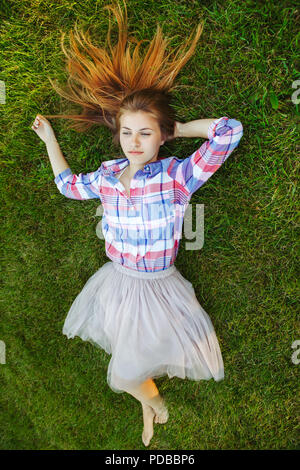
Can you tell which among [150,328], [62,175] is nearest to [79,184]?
[62,175]

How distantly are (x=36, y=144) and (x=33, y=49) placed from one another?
0.58 m

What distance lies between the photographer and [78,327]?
6.31 ft

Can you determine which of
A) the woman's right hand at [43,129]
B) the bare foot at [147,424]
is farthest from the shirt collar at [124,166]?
the bare foot at [147,424]

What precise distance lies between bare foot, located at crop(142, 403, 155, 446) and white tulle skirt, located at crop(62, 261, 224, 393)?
0.46 m

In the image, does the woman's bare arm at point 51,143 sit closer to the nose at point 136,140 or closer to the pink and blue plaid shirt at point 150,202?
the pink and blue plaid shirt at point 150,202

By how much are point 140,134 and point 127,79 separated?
1.17ft

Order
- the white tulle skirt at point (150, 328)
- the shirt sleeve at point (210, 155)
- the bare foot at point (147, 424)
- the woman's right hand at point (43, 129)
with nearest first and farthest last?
the shirt sleeve at point (210, 155), the white tulle skirt at point (150, 328), the woman's right hand at point (43, 129), the bare foot at point (147, 424)

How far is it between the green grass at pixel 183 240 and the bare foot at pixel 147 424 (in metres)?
0.10

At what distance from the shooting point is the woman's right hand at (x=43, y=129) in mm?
1956

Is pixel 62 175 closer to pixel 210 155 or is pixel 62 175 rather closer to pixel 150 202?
pixel 150 202

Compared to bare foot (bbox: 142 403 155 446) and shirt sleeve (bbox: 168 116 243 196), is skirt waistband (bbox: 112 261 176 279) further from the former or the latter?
bare foot (bbox: 142 403 155 446)

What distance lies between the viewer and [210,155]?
1.42m

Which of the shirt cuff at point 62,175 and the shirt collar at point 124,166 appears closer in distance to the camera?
the shirt collar at point 124,166

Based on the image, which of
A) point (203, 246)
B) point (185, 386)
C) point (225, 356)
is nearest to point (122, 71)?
point (203, 246)
